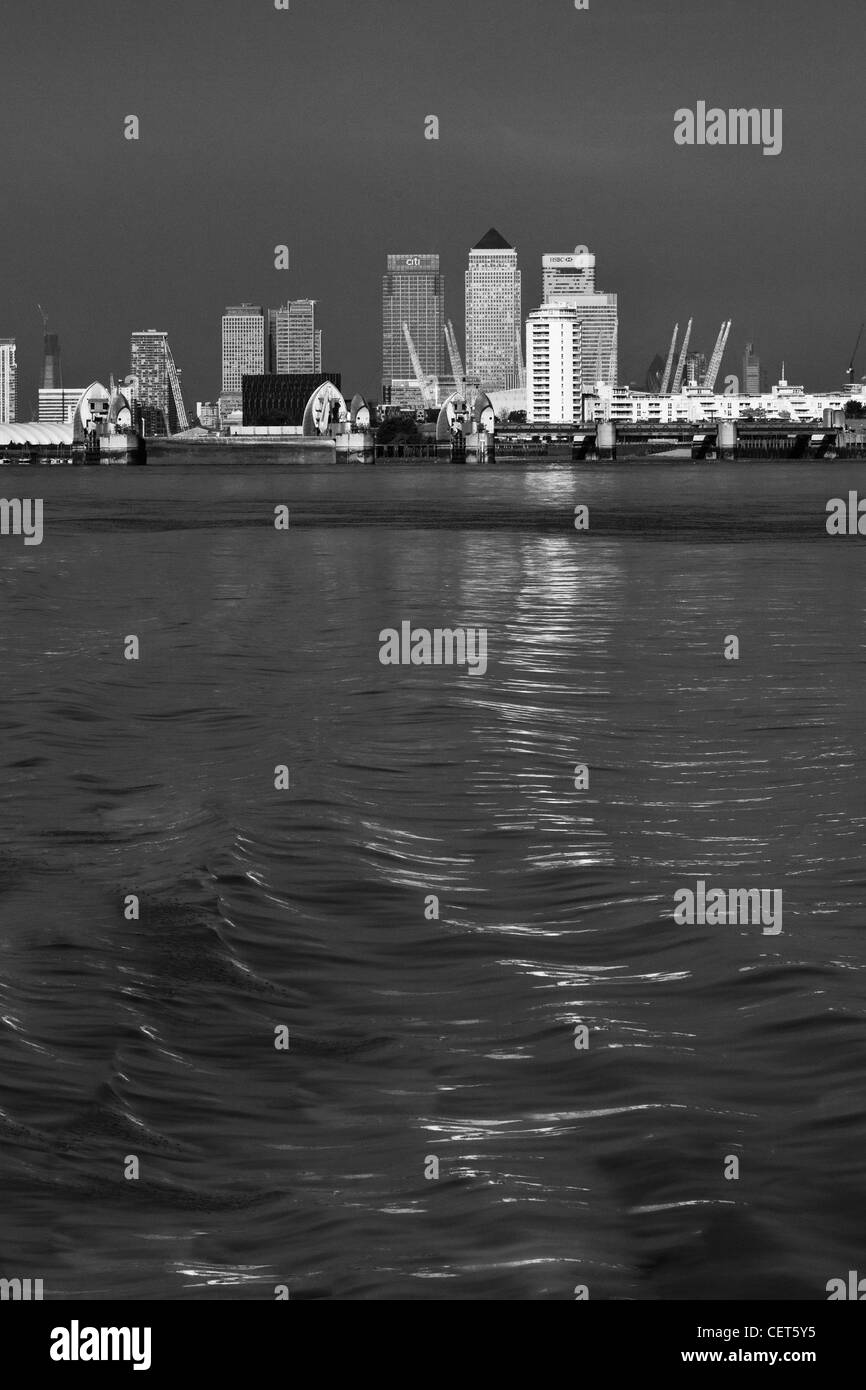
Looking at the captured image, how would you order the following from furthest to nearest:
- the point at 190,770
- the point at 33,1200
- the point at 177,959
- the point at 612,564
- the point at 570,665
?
the point at 612,564
the point at 570,665
the point at 190,770
the point at 177,959
the point at 33,1200

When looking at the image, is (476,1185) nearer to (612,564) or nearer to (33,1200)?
(33,1200)

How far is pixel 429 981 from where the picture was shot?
31.1 feet

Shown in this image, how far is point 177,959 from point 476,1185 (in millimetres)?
3216

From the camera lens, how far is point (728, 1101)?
7879 mm

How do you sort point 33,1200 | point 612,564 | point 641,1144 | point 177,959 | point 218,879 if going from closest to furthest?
1. point 33,1200
2. point 641,1144
3. point 177,959
4. point 218,879
5. point 612,564

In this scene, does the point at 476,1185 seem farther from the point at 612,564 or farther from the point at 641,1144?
the point at 612,564

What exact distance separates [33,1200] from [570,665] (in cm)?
1750

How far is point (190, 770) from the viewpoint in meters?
15.7

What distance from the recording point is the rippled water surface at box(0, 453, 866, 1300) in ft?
21.7

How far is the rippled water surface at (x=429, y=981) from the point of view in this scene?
661cm

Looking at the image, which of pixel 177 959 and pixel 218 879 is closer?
pixel 177 959
